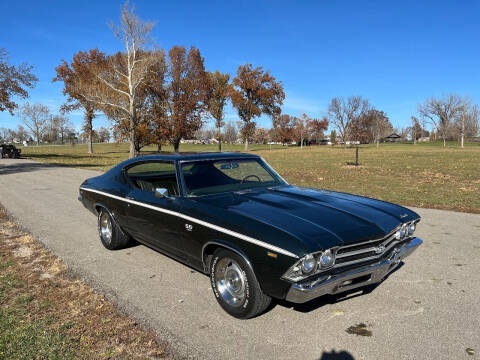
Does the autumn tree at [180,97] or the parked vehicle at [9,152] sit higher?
the autumn tree at [180,97]

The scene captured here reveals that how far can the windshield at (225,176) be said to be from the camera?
386 cm

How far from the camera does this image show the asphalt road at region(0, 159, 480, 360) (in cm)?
262

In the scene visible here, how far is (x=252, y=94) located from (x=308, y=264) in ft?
172

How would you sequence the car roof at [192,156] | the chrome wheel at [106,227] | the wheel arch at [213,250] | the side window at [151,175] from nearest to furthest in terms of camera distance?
the wheel arch at [213,250] < the car roof at [192,156] < the side window at [151,175] < the chrome wheel at [106,227]

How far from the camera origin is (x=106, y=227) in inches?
205

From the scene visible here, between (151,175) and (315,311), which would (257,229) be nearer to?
(315,311)

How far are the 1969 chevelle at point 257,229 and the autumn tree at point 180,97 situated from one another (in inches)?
931

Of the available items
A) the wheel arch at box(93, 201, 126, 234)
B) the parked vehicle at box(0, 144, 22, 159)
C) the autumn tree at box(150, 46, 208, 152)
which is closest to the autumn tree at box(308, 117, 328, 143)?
the autumn tree at box(150, 46, 208, 152)

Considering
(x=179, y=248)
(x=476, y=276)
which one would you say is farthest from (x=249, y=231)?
(x=476, y=276)

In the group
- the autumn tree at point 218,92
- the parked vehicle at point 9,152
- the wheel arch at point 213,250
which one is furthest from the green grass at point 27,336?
the autumn tree at point 218,92

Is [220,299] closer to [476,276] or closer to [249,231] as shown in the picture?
[249,231]

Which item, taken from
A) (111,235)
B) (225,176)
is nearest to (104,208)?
(111,235)

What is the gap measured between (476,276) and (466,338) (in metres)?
1.57

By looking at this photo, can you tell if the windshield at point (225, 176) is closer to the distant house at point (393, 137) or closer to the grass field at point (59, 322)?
the grass field at point (59, 322)
